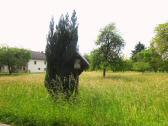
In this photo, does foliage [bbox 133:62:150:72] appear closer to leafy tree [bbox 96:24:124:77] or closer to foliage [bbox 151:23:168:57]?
foliage [bbox 151:23:168:57]

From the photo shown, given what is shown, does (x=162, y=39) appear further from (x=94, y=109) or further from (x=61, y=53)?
(x=94, y=109)

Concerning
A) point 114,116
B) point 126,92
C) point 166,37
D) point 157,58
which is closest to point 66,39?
point 126,92

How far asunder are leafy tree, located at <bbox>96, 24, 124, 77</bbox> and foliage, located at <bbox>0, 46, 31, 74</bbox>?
2566 cm

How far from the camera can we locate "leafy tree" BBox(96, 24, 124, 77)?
37.1 meters

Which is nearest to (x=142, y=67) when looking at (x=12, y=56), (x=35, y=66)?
(x=12, y=56)

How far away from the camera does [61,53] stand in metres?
10.1

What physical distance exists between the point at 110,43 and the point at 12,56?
1053 inches

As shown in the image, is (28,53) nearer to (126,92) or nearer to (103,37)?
(103,37)

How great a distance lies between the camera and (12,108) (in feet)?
28.6

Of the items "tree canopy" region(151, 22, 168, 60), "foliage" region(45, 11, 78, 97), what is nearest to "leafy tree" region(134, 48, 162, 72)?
"tree canopy" region(151, 22, 168, 60)

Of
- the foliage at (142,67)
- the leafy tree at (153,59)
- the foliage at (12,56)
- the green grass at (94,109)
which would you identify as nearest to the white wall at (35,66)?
the foliage at (12,56)

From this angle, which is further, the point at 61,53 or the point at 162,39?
the point at 162,39

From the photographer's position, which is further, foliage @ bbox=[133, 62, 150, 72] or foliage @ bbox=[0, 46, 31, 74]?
foliage @ bbox=[0, 46, 31, 74]

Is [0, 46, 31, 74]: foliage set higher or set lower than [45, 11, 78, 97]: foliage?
higher
